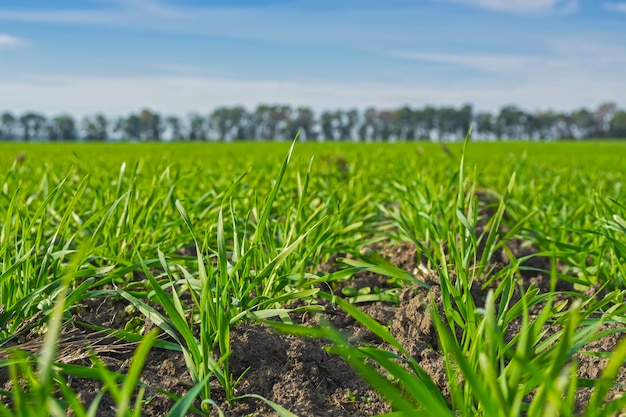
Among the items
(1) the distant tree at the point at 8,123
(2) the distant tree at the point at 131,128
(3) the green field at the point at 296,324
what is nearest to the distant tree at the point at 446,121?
(2) the distant tree at the point at 131,128

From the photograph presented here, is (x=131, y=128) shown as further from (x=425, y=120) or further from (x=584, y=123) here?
(x=584, y=123)

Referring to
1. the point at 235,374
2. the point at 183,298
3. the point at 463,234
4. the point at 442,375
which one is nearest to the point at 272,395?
the point at 235,374

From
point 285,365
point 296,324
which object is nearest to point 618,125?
point 296,324

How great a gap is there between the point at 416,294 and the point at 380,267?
50 cm

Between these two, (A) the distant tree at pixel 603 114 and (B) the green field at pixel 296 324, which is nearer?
(B) the green field at pixel 296 324

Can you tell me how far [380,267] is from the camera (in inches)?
66.5

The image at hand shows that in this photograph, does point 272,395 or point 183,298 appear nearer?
point 272,395

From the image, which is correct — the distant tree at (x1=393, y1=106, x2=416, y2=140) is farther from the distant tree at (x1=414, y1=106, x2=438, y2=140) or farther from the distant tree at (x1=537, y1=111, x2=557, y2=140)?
the distant tree at (x1=537, y1=111, x2=557, y2=140)

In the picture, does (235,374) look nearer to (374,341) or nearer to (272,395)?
(272,395)

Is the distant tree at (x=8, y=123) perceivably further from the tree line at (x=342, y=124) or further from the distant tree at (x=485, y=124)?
the distant tree at (x=485, y=124)

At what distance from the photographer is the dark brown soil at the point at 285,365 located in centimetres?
143

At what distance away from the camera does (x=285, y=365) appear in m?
1.59

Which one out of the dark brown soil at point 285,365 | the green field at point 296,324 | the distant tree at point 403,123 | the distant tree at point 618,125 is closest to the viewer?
the green field at point 296,324

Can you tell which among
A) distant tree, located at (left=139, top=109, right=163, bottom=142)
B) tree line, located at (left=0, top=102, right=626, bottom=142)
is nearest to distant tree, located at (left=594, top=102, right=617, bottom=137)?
tree line, located at (left=0, top=102, right=626, bottom=142)
